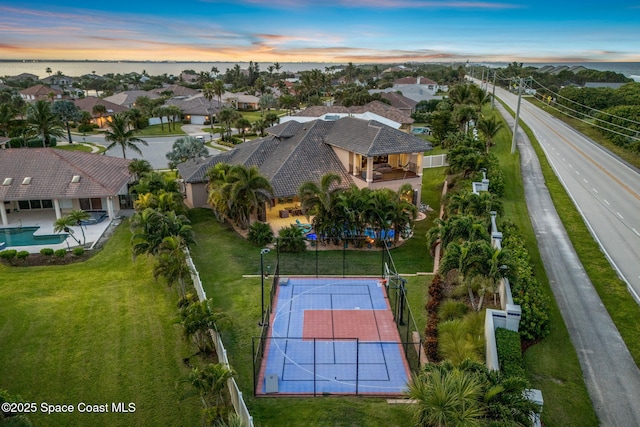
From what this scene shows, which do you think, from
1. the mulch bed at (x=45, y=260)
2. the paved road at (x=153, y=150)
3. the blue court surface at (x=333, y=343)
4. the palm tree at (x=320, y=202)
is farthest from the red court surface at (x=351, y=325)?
the paved road at (x=153, y=150)

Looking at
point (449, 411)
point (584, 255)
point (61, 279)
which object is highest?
point (449, 411)

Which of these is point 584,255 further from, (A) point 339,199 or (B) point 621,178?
(B) point 621,178

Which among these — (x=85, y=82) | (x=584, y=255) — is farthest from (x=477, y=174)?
(x=85, y=82)

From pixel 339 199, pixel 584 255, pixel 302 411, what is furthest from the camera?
pixel 339 199

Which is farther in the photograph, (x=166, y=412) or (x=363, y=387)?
(x=363, y=387)

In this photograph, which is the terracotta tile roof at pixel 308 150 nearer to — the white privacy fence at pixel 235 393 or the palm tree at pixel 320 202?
the palm tree at pixel 320 202

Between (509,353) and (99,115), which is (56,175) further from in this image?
(99,115)
